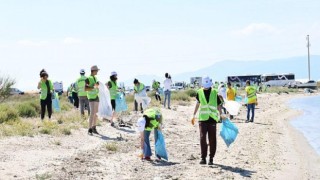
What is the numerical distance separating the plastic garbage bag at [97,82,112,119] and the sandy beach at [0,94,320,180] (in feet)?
1.52

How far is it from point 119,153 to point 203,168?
2.31 m

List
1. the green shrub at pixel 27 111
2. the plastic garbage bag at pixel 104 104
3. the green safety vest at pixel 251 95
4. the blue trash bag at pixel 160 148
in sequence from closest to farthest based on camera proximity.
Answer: the blue trash bag at pixel 160 148, the plastic garbage bag at pixel 104 104, the green safety vest at pixel 251 95, the green shrub at pixel 27 111

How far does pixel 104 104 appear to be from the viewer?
14.9 m

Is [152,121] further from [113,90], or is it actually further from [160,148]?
[113,90]

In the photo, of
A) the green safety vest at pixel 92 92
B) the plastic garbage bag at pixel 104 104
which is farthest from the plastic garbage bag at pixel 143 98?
the green safety vest at pixel 92 92

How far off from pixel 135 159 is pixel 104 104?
4456mm

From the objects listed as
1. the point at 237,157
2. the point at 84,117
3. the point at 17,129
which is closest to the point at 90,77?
the point at 17,129

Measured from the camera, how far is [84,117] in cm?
1705

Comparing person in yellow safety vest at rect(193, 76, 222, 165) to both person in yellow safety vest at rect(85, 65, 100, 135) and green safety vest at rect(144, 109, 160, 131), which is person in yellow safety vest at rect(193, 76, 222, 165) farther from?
person in yellow safety vest at rect(85, 65, 100, 135)

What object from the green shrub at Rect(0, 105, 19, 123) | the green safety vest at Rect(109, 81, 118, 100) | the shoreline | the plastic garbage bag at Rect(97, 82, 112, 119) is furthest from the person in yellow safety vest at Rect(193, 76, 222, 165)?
the green shrub at Rect(0, 105, 19, 123)

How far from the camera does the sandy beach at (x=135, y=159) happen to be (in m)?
9.21

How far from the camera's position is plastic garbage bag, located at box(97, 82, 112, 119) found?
14.9 meters

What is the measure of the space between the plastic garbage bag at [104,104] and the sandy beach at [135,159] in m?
0.46

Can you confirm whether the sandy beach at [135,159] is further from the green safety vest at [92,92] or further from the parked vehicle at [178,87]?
the parked vehicle at [178,87]
